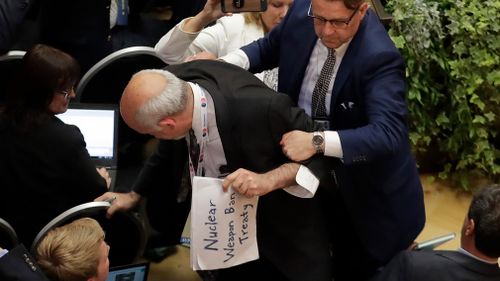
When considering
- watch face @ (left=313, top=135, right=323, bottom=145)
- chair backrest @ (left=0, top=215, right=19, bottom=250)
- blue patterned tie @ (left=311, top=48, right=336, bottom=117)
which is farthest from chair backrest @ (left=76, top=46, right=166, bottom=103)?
watch face @ (left=313, top=135, right=323, bottom=145)

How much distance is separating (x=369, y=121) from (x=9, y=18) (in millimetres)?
1932

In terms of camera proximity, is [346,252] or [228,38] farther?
[228,38]

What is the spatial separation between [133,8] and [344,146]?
2294 mm

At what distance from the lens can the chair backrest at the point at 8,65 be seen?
3.26 meters

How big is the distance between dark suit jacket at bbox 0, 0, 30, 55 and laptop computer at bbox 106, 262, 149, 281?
4.23ft

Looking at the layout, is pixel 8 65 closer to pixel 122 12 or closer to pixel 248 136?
pixel 122 12

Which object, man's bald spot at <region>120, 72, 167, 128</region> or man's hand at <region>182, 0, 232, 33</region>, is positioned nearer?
man's bald spot at <region>120, 72, 167, 128</region>

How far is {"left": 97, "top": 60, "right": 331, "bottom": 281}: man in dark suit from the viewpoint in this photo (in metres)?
2.04

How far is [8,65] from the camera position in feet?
10.9

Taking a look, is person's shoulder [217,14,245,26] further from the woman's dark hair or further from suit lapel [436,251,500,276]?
suit lapel [436,251,500,276]

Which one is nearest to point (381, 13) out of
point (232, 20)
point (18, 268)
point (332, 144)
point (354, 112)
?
point (232, 20)

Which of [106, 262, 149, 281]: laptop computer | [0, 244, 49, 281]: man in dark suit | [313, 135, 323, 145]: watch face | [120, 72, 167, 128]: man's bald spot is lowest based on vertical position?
[106, 262, 149, 281]: laptop computer

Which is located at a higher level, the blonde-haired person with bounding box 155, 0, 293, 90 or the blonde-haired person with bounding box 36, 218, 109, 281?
the blonde-haired person with bounding box 155, 0, 293, 90

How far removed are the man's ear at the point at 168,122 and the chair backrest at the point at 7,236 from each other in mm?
828
